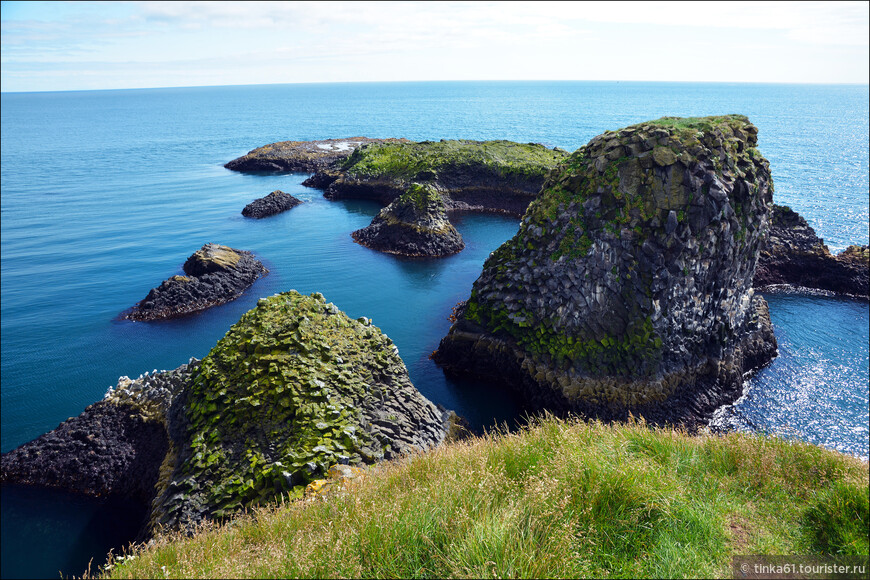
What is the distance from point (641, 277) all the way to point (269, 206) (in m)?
50.5

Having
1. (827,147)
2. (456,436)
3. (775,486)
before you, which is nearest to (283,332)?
(456,436)

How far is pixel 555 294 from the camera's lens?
898 inches

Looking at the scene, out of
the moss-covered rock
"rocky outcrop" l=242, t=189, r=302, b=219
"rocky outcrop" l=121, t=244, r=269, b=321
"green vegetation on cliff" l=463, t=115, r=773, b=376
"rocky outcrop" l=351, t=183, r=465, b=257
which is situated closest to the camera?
the moss-covered rock

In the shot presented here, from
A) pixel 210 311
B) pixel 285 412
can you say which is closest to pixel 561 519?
pixel 285 412

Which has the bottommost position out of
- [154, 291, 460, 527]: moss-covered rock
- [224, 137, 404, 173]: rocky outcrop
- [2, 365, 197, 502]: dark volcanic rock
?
[2, 365, 197, 502]: dark volcanic rock

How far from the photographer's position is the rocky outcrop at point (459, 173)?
62.5 meters

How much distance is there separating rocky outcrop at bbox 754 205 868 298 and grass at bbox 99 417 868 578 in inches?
1365

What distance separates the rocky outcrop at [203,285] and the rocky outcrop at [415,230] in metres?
12.1

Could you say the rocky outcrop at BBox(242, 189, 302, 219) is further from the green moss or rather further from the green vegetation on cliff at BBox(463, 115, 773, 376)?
the green vegetation on cliff at BBox(463, 115, 773, 376)

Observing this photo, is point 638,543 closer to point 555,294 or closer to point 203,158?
point 555,294

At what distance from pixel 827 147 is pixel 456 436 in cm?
13489

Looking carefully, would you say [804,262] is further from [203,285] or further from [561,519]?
[203,285]

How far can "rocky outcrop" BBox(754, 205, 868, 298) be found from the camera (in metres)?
37.3

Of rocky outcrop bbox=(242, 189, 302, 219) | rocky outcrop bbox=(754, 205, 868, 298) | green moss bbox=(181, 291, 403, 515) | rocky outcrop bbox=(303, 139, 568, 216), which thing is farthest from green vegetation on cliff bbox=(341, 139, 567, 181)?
green moss bbox=(181, 291, 403, 515)
